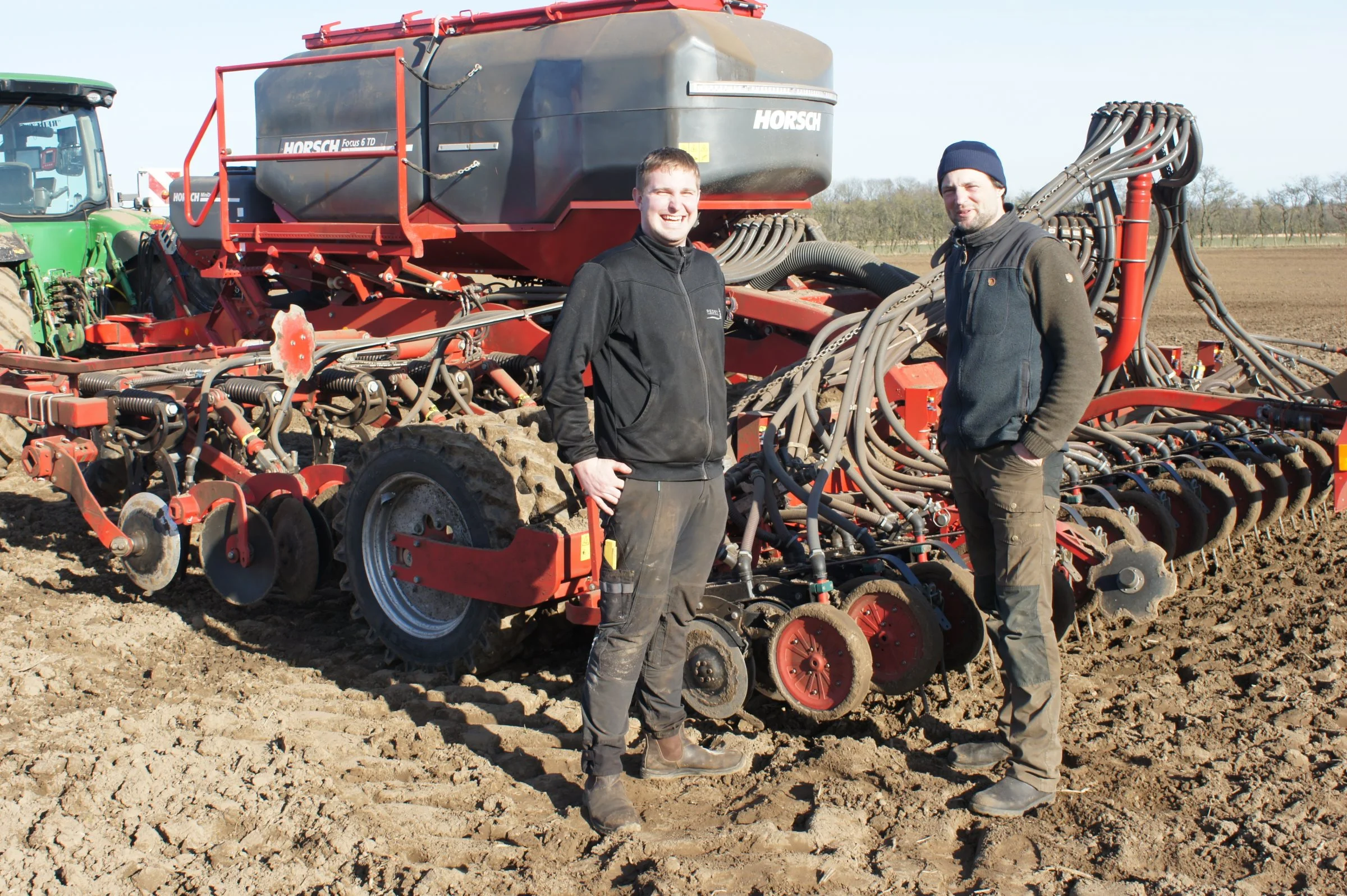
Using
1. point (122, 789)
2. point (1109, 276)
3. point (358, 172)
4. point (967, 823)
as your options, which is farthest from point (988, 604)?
→ point (358, 172)

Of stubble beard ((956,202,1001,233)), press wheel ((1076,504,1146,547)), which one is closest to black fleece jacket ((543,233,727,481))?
stubble beard ((956,202,1001,233))

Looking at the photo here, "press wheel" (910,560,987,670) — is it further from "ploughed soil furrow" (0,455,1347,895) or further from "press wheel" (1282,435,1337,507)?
"press wheel" (1282,435,1337,507)

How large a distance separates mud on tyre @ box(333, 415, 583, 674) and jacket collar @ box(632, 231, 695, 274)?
4.01ft

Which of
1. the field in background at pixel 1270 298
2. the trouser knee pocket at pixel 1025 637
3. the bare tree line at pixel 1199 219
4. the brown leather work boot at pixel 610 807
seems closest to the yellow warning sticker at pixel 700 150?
the trouser knee pocket at pixel 1025 637

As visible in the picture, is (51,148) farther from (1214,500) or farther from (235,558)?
(1214,500)

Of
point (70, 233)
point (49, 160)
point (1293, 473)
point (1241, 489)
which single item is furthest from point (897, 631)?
point (49, 160)

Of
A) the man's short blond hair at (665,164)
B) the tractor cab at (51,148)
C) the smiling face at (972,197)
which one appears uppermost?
the tractor cab at (51,148)

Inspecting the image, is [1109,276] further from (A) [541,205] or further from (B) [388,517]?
(B) [388,517]

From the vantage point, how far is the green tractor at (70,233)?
822 cm

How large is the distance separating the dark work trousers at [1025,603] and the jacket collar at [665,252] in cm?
91

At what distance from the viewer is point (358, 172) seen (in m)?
5.82

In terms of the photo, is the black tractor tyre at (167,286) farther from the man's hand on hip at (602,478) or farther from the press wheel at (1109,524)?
the press wheel at (1109,524)

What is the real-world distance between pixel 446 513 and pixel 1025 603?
212 centimetres

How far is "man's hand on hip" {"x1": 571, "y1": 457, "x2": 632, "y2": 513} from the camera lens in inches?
118
